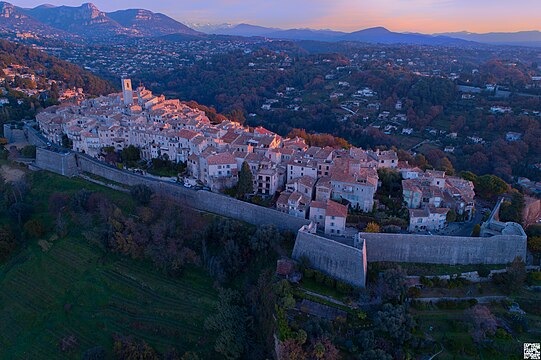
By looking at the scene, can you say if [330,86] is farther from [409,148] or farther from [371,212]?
[371,212]

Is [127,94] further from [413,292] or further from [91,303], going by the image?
[413,292]

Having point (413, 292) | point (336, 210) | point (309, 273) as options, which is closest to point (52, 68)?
point (336, 210)

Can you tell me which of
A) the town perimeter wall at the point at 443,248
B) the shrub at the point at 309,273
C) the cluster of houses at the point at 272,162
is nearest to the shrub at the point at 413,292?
the town perimeter wall at the point at 443,248

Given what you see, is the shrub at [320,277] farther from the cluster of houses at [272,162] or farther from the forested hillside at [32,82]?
the forested hillside at [32,82]

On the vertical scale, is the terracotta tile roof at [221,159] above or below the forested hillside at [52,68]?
below

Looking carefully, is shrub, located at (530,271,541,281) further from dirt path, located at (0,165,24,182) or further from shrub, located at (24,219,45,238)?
dirt path, located at (0,165,24,182)

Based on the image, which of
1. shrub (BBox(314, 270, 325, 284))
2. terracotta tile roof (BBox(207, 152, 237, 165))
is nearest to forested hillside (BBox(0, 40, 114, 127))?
terracotta tile roof (BBox(207, 152, 237, 165))
